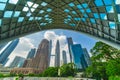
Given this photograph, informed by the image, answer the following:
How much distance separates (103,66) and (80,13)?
29.8 metres

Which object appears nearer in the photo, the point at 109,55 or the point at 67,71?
the point at 109,55

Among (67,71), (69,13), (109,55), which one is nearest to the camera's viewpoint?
(69,13)

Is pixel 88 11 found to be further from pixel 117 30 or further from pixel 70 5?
pixel 117 30

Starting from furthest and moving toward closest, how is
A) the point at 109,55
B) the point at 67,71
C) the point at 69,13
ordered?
the point at 67,71
the point at 109,55
the point at 69,13

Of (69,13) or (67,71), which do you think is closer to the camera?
(69,13)

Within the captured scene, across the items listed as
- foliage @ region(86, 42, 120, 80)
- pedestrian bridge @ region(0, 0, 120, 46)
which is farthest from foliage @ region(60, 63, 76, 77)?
pedestrian bridge @ region(0, 0, 120, 46)

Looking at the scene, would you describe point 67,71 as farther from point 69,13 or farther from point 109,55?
point 69,13

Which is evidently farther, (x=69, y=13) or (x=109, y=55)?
(x=109, y=55)

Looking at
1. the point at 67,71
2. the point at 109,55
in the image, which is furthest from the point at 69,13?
the point at 67,71

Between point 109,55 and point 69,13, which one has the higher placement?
point 69,13

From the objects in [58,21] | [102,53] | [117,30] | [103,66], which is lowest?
[103,66]

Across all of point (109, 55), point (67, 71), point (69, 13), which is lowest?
point (67, 71)

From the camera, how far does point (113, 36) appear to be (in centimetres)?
2217

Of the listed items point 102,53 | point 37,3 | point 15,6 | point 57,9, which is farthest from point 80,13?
point 102,53
